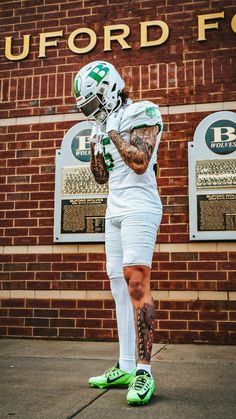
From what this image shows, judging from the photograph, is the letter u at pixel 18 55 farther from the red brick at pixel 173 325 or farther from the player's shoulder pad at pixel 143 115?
the red brick at pixel 173 325

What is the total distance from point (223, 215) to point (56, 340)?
2.23m

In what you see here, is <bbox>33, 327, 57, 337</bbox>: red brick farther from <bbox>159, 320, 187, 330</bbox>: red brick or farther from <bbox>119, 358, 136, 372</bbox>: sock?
<bbox>119, 358, 136, 372</bbox>: sock

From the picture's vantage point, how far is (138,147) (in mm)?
2744

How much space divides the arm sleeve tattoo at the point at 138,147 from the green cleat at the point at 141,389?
1127 mm

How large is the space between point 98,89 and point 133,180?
604mm

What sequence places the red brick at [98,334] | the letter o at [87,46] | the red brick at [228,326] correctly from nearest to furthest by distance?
the red brick at [228,326] → the red brick at [98,334] → the letter o at [87,46]

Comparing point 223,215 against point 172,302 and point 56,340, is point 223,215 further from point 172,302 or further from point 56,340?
point 56,340

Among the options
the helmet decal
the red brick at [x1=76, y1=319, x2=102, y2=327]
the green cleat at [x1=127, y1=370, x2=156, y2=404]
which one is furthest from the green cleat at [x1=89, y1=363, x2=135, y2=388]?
the red brick at [x1=76, y1=319, x2=102, y2=327]

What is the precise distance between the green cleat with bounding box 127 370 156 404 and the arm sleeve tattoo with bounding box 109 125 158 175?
1.13 metres

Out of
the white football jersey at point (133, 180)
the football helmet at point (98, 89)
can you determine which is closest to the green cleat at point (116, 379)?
the white football jersey at point (133, 180)

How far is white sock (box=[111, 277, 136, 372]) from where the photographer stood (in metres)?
2.88

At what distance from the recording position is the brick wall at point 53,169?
4.93 metres

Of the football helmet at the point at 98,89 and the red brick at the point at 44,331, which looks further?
the red brick at the point at 44,331

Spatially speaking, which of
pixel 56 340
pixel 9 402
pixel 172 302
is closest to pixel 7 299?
pixel 56 340
